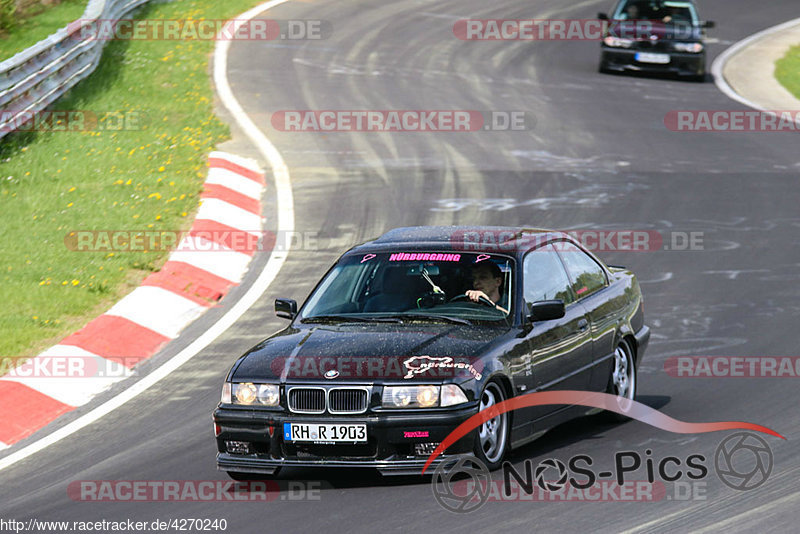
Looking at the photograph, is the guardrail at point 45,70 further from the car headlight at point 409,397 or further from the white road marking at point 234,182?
the car headlight at point 409,397

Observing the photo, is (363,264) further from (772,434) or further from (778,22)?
(778,22)

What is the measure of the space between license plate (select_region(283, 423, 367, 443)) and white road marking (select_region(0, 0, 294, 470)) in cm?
246

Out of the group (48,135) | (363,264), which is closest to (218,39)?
(48,135)

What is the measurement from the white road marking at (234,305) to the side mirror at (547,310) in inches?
142

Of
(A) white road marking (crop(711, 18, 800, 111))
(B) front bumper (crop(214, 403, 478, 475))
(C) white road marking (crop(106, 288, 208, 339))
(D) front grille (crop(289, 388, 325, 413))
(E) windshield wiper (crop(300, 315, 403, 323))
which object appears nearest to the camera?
(B) front bumper (crop(214, 403, 478, 475))

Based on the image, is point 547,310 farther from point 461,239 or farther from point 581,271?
point 581,271

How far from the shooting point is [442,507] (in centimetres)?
705

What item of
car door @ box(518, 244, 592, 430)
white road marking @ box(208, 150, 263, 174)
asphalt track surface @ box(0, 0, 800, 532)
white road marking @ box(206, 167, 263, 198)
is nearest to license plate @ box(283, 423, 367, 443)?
asphalt track surface @ box(0, 0, 800, 532)

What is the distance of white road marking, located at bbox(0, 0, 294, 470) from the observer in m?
9.53

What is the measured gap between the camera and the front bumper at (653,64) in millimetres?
25328

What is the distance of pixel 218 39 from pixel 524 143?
31.1 ft

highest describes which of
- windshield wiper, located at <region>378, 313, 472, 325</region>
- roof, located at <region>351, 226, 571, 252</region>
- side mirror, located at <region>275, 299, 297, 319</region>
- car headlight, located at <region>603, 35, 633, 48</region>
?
car headlight, located at <region>603, 35, 633, 48</region>

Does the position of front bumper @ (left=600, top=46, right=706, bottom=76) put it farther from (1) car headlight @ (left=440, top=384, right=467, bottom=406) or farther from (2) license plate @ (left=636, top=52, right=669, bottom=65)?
(1) car headlight @ (left=440, top=384, right=467, bottom=406)

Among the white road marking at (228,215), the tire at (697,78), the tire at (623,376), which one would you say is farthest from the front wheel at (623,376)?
the tire at (697,78)
